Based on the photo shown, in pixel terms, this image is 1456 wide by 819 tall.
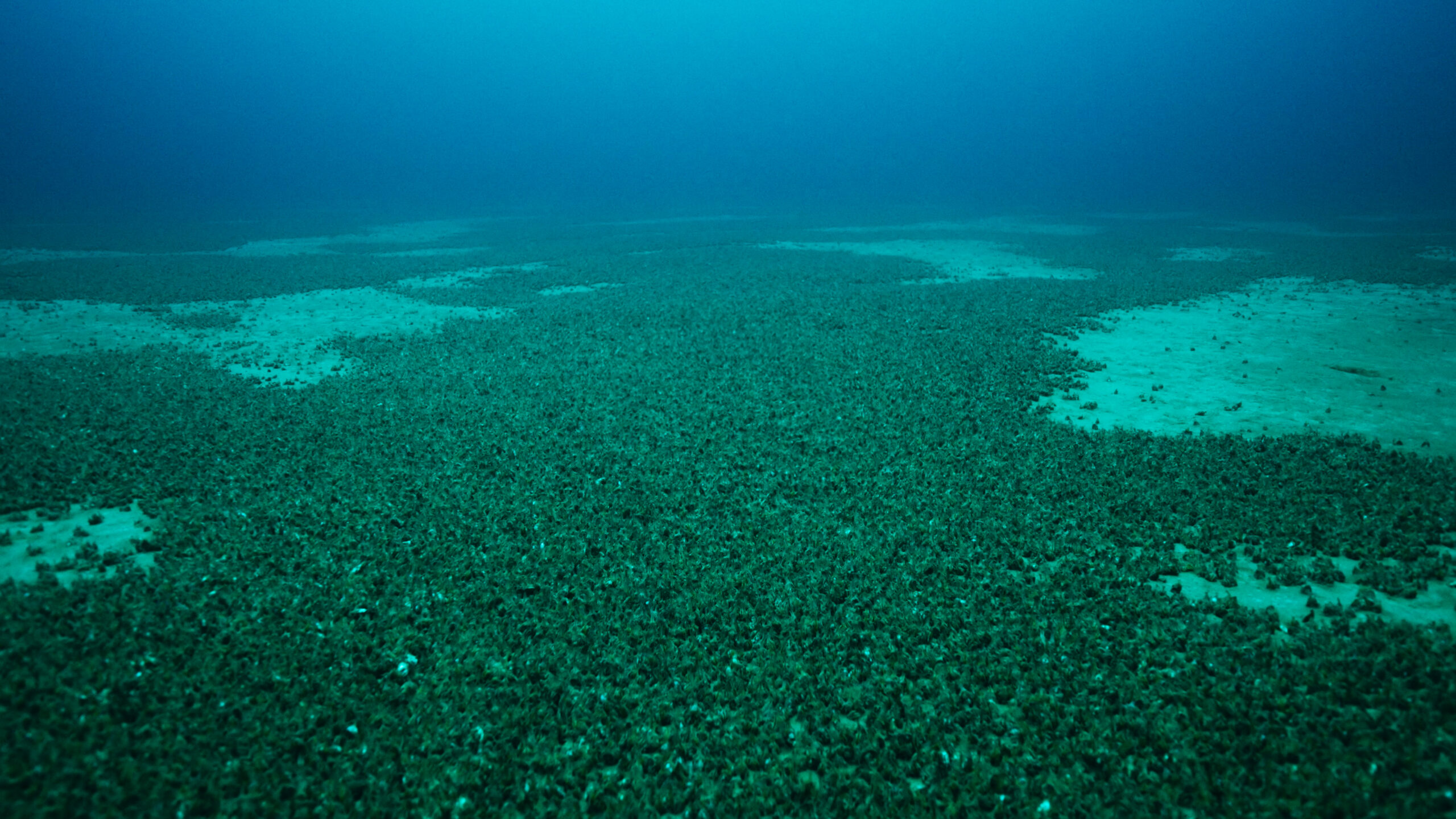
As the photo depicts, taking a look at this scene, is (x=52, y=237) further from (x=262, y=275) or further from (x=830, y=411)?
(x=830, y=411)

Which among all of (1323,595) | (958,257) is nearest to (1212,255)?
(958,257)

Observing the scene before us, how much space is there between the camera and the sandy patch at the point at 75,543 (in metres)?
6.68

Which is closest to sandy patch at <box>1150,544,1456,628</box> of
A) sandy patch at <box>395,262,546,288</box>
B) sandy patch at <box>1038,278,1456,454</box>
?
sandy patch at <box>1038,278,1456,454</box>

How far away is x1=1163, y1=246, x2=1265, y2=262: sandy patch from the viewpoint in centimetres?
2862

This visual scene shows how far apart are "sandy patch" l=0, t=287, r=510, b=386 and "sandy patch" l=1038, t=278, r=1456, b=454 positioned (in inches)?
592

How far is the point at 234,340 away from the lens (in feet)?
53.4

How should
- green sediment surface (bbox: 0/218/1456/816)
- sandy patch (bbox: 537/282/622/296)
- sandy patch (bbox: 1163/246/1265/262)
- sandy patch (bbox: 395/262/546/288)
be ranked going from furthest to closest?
sandy patch (bbox: 1163/246/1265/262) → sandy patch (bbox: 395/262/546/288) → sandy patch (bbox: 537/282/622/296) → green sediment surface (bbox: 0/218/1456/816)

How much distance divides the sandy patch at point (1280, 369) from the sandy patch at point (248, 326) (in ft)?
49.3

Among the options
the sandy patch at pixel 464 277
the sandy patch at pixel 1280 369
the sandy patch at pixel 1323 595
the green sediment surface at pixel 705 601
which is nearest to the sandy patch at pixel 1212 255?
the sandy patch at pixel 1280 369

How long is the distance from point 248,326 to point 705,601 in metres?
17.0

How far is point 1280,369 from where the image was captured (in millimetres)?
13641

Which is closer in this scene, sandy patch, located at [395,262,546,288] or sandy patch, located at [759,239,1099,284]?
sandy patch, located at [395,262,546,288]

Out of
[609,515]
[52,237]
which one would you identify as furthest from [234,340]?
[52,237]

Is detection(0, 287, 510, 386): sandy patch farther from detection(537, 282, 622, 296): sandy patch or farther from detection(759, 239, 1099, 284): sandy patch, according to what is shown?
detection(759, 239, 1099, 284): sandy patch
